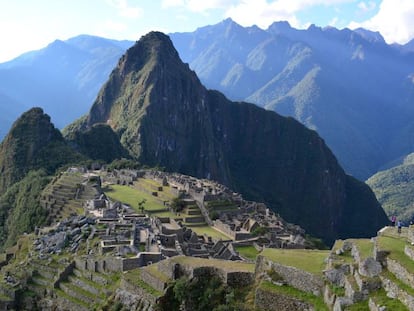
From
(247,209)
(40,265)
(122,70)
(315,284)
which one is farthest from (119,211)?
(122,70)

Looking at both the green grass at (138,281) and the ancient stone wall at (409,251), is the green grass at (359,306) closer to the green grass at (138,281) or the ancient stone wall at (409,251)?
the ancient stone wall at (409,251)

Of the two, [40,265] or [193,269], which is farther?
[40,265]

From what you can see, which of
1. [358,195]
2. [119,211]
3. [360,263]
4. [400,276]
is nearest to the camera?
[400,276]

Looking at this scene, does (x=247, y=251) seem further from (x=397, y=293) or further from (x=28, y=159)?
(x=28, y=159)

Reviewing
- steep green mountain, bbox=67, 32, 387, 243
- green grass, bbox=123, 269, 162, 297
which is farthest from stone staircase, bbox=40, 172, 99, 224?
steep green mountain, bbox=67, 32, 387, 243

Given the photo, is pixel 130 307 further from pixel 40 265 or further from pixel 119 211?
pixel 119 211
